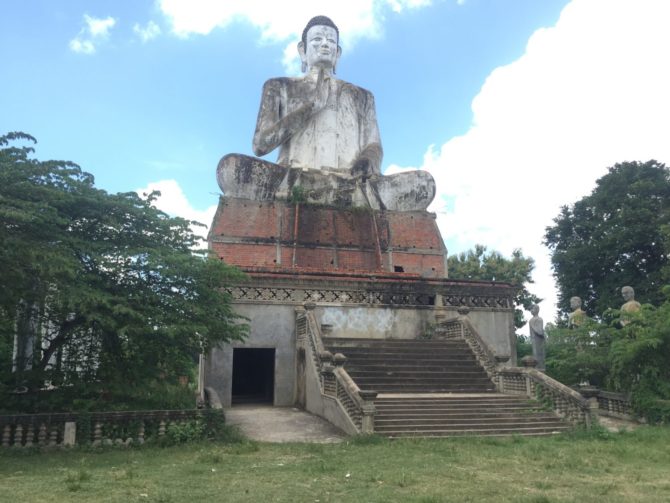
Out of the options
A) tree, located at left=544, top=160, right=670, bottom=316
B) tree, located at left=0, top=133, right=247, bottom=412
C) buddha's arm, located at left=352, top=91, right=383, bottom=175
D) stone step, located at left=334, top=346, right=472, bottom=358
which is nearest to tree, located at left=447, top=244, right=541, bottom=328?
tree, located at left=544, top=160, right=670, bottom=316

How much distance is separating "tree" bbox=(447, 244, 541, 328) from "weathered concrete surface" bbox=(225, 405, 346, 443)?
882 inches

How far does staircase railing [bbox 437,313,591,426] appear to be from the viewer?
1156 cm

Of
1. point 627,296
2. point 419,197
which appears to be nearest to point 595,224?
point 419,197

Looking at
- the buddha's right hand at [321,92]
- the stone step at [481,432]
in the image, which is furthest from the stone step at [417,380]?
the buddha's right hand at [321,92]

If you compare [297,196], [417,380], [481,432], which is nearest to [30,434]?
[481,432]

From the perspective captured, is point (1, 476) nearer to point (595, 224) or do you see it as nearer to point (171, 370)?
point (171, 370)

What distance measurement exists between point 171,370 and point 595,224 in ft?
86.4

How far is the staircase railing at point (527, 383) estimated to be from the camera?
11562 millimetres

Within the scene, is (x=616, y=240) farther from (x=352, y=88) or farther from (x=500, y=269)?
(x=352, y=88)

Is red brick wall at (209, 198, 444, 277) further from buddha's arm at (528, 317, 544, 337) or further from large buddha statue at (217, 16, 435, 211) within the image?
buddha's arm at (528, 317, 544, 337)

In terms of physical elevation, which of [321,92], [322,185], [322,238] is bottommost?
[322,238]

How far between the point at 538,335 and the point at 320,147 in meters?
11.9

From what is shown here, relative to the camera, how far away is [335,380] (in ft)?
40.0

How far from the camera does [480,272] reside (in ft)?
115
